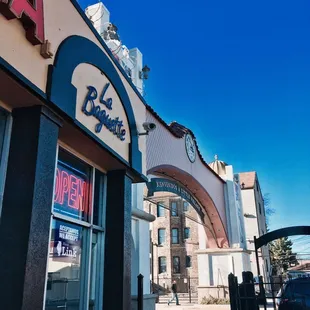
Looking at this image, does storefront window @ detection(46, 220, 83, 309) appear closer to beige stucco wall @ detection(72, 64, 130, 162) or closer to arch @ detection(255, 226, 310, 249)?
beige stucco wall @ detection(72, 64, 130, 162)

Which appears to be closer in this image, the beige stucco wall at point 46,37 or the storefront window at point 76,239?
the beige stucco wall at point 46,37

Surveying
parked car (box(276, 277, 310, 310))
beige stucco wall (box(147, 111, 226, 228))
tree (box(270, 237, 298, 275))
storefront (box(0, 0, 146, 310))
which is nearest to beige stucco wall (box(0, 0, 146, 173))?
storefront (box(0, 0, 146, 310))

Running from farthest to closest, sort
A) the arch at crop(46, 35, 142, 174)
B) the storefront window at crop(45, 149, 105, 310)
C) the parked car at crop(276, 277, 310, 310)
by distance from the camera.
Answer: the parked car at crop(276, 277, 310, 310)
the storefront window at crop(45, 149, 105, 310)
the arch at crop(46, 35, 142, 174)

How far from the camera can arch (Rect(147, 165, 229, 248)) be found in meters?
12.9

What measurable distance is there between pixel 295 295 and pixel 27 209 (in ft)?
24.4

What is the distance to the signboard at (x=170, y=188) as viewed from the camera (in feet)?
37.6

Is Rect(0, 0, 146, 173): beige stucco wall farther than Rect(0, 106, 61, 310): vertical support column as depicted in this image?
Yes

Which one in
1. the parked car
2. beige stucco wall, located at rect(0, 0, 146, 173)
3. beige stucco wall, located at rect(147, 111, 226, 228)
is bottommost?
the parked car

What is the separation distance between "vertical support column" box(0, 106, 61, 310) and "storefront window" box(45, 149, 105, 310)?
3.00 feet

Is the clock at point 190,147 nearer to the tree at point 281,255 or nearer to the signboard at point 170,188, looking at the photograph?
the signboard at point 170,188

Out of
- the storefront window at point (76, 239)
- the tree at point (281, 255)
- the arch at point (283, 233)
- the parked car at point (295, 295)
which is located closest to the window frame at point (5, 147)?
the storefront window at point (76, 239)

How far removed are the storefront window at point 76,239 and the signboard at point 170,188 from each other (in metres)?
5.26

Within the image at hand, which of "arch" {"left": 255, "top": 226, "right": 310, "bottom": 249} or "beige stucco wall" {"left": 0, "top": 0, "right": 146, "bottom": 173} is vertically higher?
"beige stucco wall" {"left": 0, "top": 0, "right": 146, "bottom": 173}

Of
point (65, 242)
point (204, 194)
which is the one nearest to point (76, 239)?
point (65, 242)
